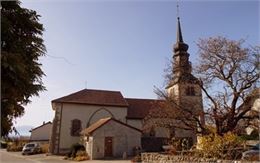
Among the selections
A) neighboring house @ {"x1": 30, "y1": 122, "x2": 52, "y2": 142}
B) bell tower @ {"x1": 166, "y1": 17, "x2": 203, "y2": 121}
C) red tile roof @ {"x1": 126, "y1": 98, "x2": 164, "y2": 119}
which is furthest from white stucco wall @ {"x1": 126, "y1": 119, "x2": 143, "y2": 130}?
neighboring house @ {"x1": 30, "y1": 122, "x2": 52, "y2": 142}

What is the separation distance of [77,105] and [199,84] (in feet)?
66.3

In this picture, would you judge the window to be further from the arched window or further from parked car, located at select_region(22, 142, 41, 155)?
parked car, located at select_region(22, 142, 41, 155)

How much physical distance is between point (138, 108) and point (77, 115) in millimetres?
8795

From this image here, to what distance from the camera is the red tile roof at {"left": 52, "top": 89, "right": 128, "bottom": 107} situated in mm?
38731

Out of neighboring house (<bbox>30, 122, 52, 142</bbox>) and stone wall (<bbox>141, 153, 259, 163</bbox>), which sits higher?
neighboring house (<bbox>30, 122, 52, 142</bbox>)

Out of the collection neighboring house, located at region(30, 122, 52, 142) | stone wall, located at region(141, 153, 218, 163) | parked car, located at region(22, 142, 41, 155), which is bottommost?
stone wall, located at region(141, 153, 218, 163)

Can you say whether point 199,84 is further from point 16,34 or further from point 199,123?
point 16,34

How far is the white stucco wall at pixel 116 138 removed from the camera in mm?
29875

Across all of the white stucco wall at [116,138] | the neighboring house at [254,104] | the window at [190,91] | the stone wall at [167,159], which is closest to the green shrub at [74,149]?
the white stucco wall at [116,138]

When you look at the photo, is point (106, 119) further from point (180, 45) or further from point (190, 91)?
point (180, 45)

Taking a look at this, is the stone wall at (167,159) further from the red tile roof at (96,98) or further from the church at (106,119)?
the red tile roof at (96,98)

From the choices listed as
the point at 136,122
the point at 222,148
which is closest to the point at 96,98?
the point at 136,122

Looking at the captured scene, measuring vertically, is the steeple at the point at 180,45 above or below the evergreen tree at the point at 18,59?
above

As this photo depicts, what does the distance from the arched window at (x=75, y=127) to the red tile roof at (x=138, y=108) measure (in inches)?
260
